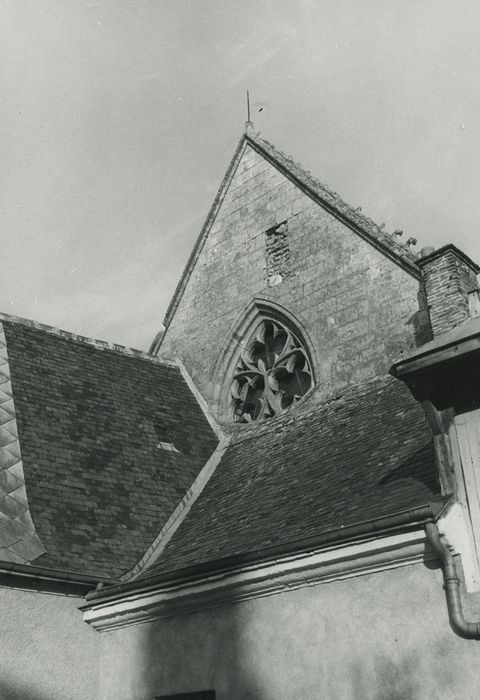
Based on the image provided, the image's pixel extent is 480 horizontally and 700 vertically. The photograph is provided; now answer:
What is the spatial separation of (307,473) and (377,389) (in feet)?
6.15

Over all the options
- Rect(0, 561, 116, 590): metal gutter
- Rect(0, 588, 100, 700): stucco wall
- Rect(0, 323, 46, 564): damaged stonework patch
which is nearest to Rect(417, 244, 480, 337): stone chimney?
Rect(0, 561, 116, 590): metal gutter

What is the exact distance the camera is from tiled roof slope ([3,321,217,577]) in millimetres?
9383

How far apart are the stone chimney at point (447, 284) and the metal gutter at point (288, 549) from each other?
3.97m

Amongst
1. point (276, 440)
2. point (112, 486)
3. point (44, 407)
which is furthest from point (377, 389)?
point (44, 407)

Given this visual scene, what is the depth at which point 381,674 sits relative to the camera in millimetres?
6621

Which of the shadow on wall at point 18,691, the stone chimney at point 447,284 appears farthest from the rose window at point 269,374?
the shadow on wall at point 18,691

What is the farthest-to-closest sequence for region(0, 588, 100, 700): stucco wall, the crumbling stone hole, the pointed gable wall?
the crumbling stone hole, the pointed gable wall, region(0, 588, 100, 700): stucco wall

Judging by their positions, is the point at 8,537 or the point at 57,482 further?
the point at 57,482

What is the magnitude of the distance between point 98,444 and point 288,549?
433 cm

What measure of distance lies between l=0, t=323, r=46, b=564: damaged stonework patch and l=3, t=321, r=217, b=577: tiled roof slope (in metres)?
0.09

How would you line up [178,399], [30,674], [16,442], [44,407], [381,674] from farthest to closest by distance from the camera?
1. [178,399]
2. [44,407]
3. [16,442]
4. [30,674]
5. [381,674]

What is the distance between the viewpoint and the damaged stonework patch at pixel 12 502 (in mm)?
8680

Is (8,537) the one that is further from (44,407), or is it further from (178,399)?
(178,399)

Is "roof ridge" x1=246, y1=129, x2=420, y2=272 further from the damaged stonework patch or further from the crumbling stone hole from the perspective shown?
the damaged stonework patch
